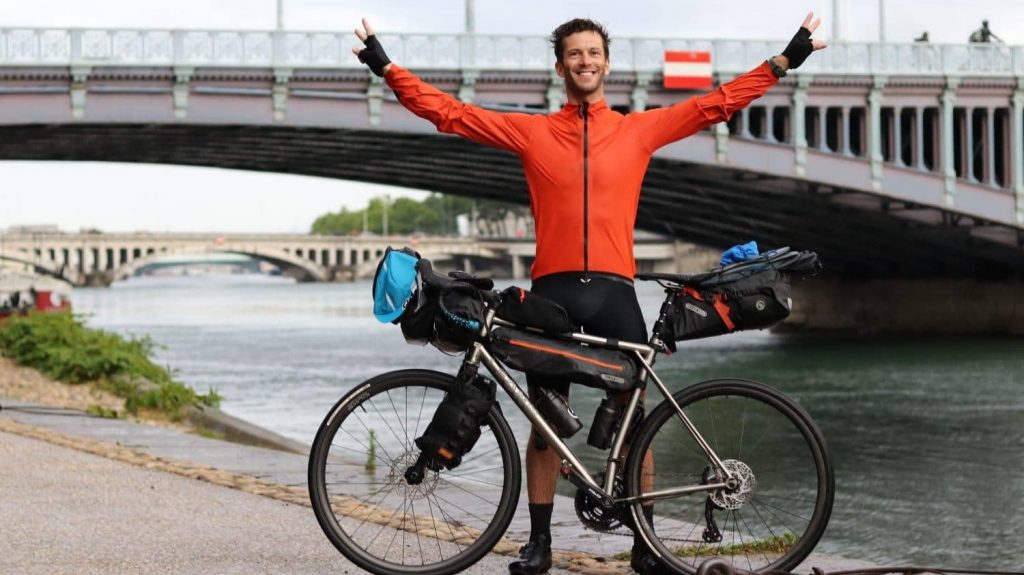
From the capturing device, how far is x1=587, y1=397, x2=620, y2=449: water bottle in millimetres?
5090

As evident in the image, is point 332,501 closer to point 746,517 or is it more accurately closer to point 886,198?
point 746,517

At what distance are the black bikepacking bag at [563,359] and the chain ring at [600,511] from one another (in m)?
0.31

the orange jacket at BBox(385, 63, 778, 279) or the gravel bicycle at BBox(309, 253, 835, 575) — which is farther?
the orange jacket at BBox(385, 63, 778, 279)

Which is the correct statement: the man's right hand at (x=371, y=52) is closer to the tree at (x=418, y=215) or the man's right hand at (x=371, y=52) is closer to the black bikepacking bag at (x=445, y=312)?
the black bikepacking bag at (x=445, y=312)

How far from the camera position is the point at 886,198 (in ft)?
126

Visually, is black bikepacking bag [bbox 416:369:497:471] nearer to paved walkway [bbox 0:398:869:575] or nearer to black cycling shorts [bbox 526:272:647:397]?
black cycling shorts [bbox 526:272:647:397]

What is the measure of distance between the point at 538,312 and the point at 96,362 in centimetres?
1445

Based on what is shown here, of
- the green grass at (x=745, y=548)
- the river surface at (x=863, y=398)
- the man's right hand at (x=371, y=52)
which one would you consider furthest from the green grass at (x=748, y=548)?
the river surface at (x=863, y=398)

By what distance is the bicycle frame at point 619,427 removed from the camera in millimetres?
4996

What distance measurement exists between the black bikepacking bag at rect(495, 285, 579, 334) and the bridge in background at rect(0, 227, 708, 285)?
105 metres

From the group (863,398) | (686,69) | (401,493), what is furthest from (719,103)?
(686,69)

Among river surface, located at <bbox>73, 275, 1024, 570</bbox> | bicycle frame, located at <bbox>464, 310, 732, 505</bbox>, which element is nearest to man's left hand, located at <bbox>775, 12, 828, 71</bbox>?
bicycle frame, located at <bbox>464, 310, 732, 505</bbox>

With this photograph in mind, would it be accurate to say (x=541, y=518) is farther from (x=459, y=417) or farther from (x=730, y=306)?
(x=730, y=306)

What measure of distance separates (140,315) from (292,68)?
3792 centimetres
